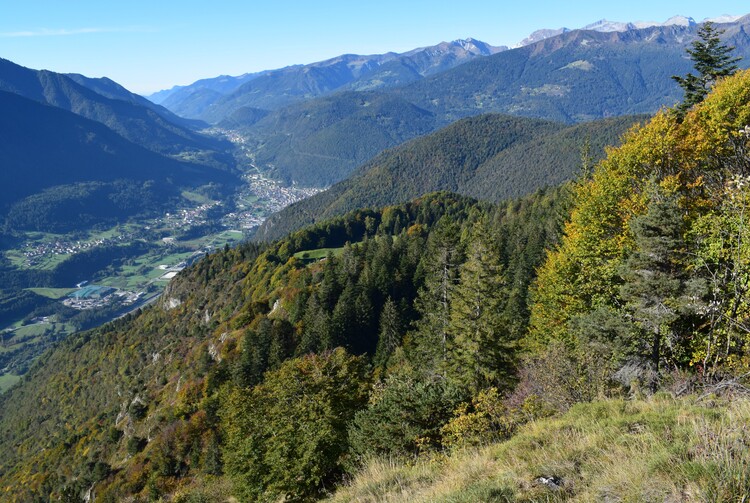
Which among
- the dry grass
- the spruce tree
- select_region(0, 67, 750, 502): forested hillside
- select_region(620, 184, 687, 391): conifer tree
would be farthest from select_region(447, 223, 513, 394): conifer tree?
the spruce tree

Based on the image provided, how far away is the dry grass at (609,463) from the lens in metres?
6.71

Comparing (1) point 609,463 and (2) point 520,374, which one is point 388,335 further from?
(1) point 609,463

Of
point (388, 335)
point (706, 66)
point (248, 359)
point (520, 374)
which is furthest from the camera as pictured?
point (388, 335)

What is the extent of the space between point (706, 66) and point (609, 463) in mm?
49678

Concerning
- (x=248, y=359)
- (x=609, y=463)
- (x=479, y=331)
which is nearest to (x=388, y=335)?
(x=248, y=359)

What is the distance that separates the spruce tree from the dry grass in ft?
131

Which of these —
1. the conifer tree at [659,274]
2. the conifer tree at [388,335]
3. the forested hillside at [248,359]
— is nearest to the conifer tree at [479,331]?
the forested hillside at [248,359]

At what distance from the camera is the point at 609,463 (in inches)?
335

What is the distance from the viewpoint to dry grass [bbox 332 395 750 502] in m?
6.71

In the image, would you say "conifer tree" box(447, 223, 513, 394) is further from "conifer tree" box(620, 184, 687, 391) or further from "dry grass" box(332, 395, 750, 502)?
"dry grass" box(332, 395, 750, 502)

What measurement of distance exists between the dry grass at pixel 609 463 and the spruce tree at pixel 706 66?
40.1 meters

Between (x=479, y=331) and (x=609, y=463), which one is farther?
(x=479, y=331)

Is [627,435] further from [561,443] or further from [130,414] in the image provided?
[130,414]

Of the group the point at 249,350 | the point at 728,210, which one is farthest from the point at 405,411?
the point at 249,350
